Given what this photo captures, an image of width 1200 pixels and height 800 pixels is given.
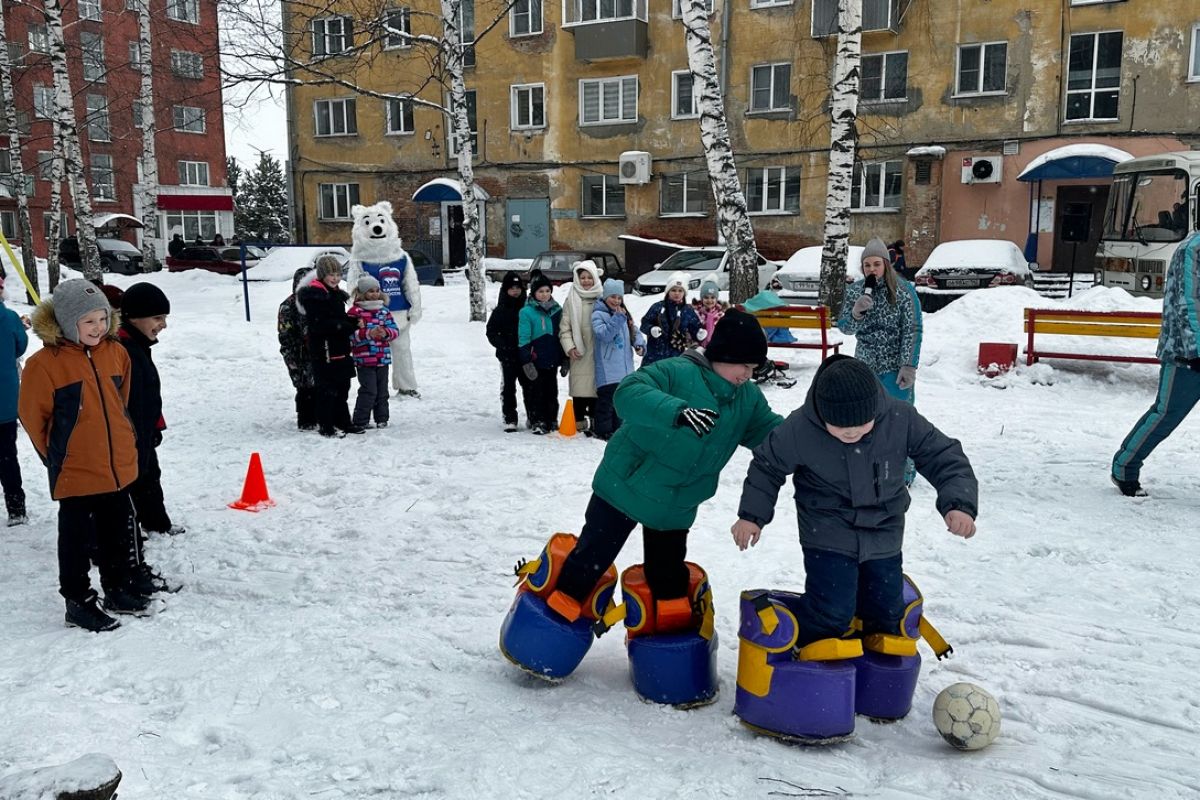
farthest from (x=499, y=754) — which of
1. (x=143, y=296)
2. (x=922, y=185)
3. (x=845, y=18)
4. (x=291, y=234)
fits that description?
(x=291, y=234)

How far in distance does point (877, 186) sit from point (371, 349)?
855 inches

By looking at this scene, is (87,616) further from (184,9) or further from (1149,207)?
(184,9)

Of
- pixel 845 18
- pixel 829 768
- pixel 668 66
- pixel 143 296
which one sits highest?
pixel 668 66

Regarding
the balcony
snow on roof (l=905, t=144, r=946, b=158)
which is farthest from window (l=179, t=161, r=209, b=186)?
snow on roof (l=905, t=144, r=946, b=158)

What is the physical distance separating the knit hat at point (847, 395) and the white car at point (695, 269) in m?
17.8

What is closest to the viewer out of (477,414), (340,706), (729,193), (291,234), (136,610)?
(340,706)

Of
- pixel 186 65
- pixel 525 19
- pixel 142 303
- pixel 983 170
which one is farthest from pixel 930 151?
pixel 142 303

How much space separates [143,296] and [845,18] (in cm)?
1179

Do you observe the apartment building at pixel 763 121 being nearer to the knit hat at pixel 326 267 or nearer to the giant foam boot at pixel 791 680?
the knit hat at pixel 326 267

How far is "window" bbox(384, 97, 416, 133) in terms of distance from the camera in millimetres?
33094

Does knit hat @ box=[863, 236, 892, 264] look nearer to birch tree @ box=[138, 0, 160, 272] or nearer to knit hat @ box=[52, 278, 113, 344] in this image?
knit hat @ box=[52, 278, 113, 344]

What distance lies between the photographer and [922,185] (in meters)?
26.5

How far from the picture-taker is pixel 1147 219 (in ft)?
50.4

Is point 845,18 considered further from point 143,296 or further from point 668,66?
point 668,66
